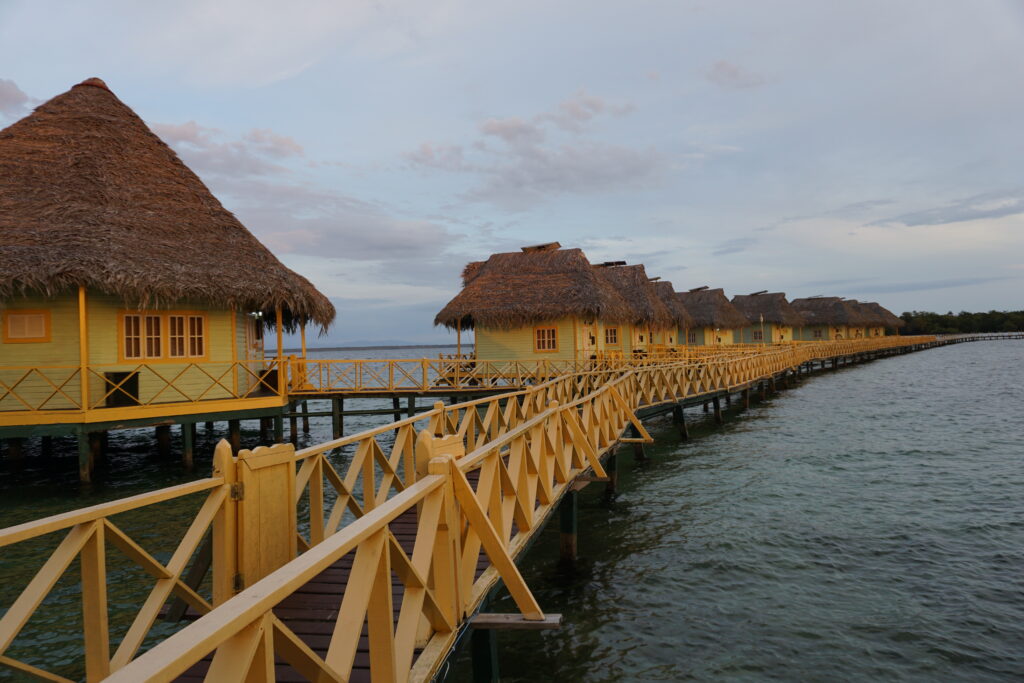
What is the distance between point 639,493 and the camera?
466 inches

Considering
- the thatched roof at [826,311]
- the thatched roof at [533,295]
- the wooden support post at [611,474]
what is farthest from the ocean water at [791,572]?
the thatched roof at [826,311]

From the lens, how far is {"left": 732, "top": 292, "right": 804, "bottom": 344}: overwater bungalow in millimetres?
54938

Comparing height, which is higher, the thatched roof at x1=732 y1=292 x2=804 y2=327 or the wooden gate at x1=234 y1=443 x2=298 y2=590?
the thatched roof at x1=732 y1=292 x2=804 y2=327

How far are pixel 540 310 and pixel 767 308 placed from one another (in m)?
38.9

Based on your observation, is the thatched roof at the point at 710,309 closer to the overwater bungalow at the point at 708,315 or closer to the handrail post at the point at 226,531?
the overwater bungalow at the point at 708,315

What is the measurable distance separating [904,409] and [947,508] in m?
14.6

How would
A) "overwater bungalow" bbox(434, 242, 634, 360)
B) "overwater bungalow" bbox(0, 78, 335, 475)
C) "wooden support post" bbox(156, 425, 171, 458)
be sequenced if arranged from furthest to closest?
"overwater bungalow" bbox(434, 242, 634, 360)
"wooden support post" bbox(156, 425, 171, 458)
"overwater bungalow" bbox(0, 78, 335, 475)

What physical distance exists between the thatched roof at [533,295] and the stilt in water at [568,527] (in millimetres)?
15995

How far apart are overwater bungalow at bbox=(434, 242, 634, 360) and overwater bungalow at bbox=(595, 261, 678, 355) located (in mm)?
1693

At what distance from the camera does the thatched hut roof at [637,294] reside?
28984 millimetres

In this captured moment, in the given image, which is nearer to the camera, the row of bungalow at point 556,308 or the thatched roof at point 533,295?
the thatched roof at point 533,295

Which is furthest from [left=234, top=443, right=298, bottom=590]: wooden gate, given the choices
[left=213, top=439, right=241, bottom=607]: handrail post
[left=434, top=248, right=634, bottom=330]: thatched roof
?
[left=434, top=248, right=634, bottom=330]: thatched roof

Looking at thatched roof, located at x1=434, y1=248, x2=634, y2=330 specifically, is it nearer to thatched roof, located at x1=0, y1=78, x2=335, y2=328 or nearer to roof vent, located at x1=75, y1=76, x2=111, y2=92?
thatched roof, located at x1=0, y1=78, x2=335, y2=328

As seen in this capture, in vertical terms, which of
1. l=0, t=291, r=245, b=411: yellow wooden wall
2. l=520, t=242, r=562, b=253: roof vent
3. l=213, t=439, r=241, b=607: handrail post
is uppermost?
l=520, t=242, r=562, b=253: roof vent
